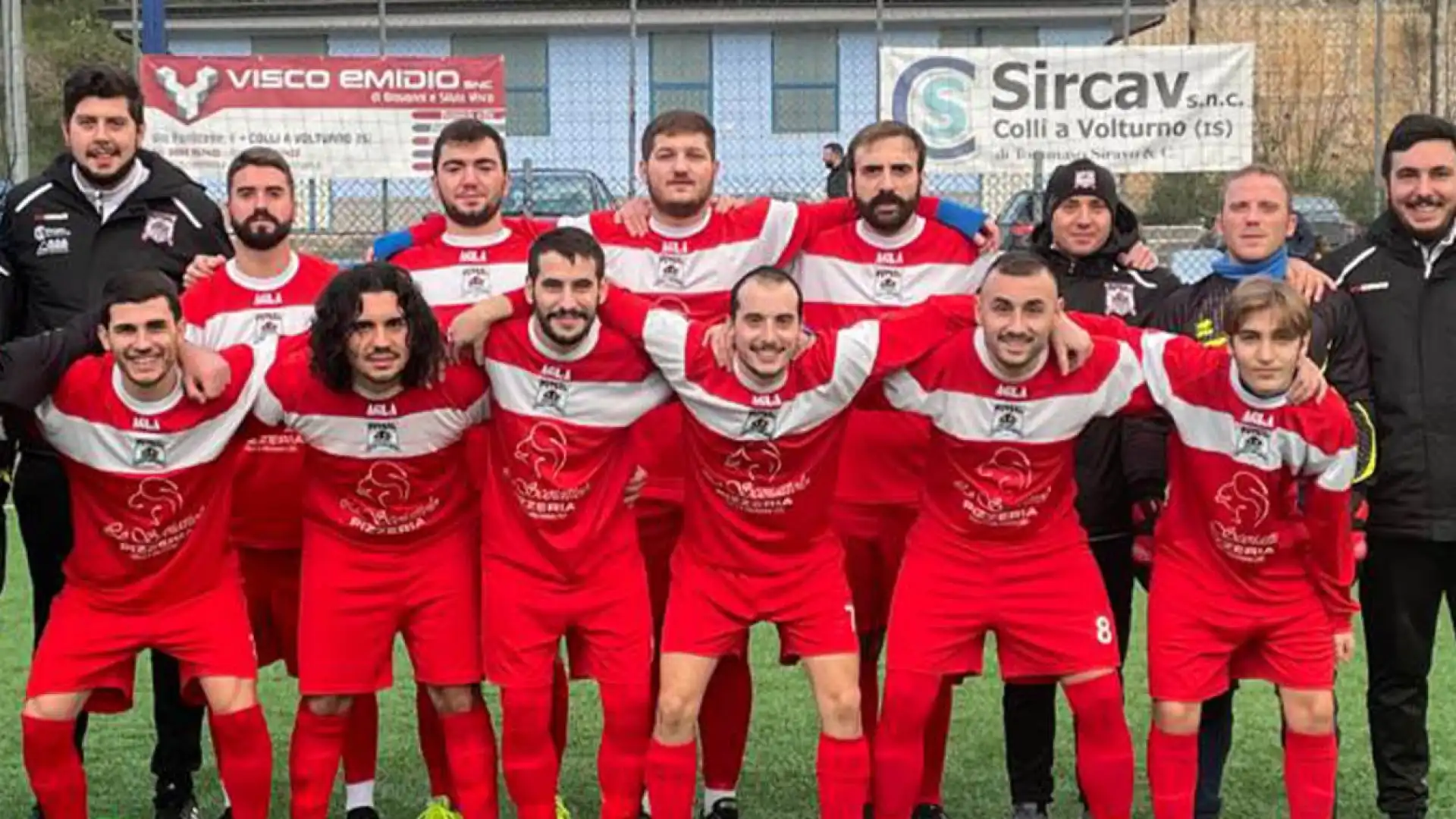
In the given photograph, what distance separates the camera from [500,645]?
5.00 meters

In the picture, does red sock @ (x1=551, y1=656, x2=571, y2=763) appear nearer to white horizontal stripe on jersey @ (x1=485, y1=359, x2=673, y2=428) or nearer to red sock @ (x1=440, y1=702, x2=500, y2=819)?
red sock @ (x1=440, y1=702, x2=500, y2=819)

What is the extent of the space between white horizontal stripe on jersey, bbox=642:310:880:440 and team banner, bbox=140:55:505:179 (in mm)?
7053

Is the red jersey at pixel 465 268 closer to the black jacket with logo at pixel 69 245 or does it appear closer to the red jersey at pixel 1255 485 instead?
the black jacket with logo at pixel 69 245

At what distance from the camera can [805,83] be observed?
22375 mm

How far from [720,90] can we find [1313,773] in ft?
61.8

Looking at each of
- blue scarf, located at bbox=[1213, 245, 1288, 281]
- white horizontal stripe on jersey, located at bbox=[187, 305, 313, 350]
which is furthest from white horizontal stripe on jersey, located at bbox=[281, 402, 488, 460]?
blue scarf, located at bbox=[1213, 245, 1288, 281]

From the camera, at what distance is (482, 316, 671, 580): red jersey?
16.4ft

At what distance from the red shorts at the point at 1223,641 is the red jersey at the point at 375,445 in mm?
2167

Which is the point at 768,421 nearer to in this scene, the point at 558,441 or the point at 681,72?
the point at 558,441

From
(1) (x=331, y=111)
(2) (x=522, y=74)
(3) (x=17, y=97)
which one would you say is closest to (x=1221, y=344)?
(1) (x=331, y=111)

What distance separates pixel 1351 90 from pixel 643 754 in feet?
54.3

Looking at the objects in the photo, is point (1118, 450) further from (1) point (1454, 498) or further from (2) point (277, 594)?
(2) point (277, 594)

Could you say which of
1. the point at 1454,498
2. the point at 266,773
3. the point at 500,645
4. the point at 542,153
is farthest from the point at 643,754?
the point at 542,153

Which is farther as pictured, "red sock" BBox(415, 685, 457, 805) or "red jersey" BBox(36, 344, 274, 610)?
"red sock" BBox(415, 685, 457, 805)
